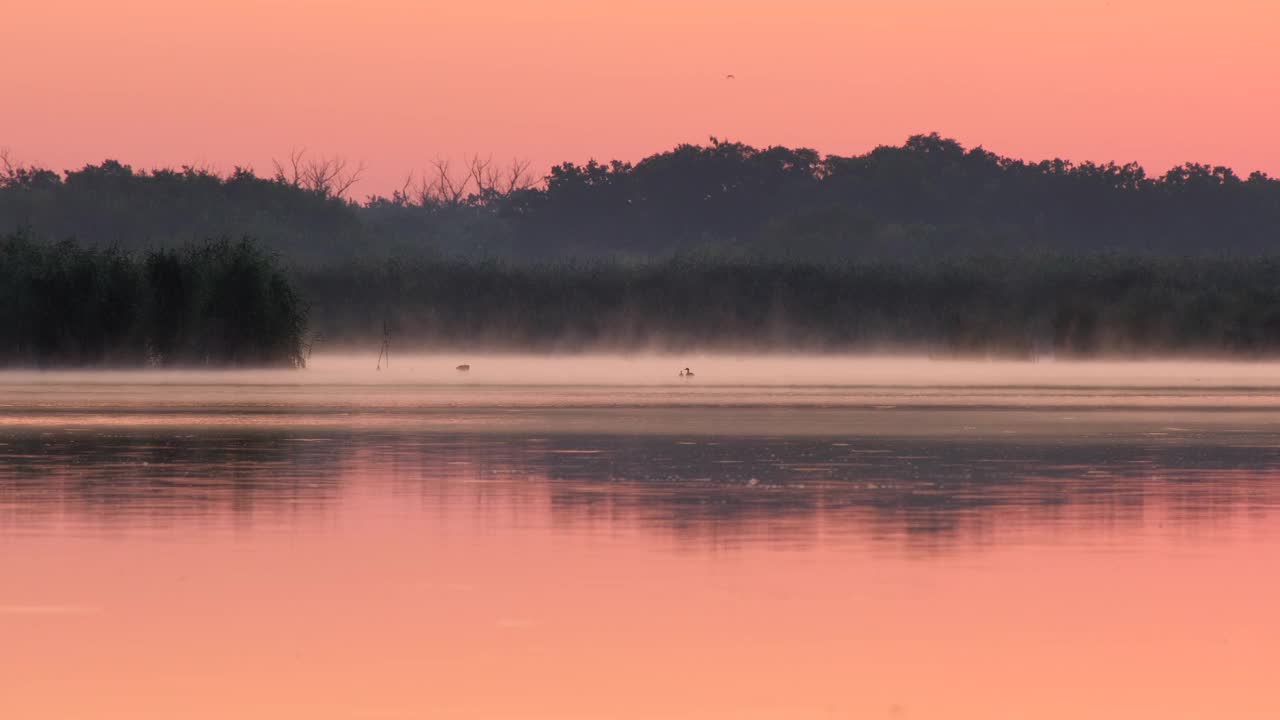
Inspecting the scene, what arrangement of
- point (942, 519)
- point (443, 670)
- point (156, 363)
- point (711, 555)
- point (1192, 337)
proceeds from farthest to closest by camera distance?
point (1192, 337)
point (156, 363)
point (942, 519)
point (711, 555)
point (443, 670)

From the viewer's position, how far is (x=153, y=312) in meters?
47.0

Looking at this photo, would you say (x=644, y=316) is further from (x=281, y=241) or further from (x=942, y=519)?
(x=942, y=519)

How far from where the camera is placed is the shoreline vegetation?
4753 cm

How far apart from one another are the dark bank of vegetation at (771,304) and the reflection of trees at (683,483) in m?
40.1

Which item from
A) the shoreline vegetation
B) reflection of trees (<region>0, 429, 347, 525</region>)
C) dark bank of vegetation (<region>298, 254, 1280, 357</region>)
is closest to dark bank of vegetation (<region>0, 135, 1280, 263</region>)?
the shoreline vegetation

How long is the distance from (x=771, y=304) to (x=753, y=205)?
57.7 m

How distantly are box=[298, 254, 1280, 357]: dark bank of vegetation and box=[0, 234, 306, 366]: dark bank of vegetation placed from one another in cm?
1741

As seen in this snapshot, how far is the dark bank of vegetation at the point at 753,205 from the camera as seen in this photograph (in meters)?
113

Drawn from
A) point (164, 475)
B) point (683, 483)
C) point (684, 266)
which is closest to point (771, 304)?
point (684, 266)

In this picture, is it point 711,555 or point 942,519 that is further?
point 942,519

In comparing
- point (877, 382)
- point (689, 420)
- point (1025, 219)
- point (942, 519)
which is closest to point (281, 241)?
point (1025, 219)

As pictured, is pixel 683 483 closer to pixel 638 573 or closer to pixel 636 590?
pixel 638 573

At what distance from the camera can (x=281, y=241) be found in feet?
344

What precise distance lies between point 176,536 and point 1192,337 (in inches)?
1993
